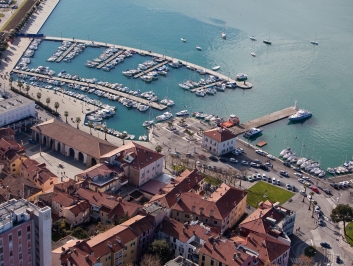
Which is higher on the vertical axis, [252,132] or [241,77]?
[241,77]

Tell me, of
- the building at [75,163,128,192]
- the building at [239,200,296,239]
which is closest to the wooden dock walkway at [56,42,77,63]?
the building at [75,163,128,192]

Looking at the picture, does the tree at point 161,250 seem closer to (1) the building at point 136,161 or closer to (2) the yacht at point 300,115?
(1) the building at point 136,161

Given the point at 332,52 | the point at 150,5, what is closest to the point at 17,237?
the point at 332,52

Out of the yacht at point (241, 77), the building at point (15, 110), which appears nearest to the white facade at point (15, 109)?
the building at point (15, 110)

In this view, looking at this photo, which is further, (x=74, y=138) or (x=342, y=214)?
(x=74, y=138)

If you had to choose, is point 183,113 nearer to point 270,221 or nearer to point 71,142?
point 71,142

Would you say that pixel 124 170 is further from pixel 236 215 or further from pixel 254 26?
pixel 254 26

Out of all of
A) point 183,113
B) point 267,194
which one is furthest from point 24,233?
point 183,113
